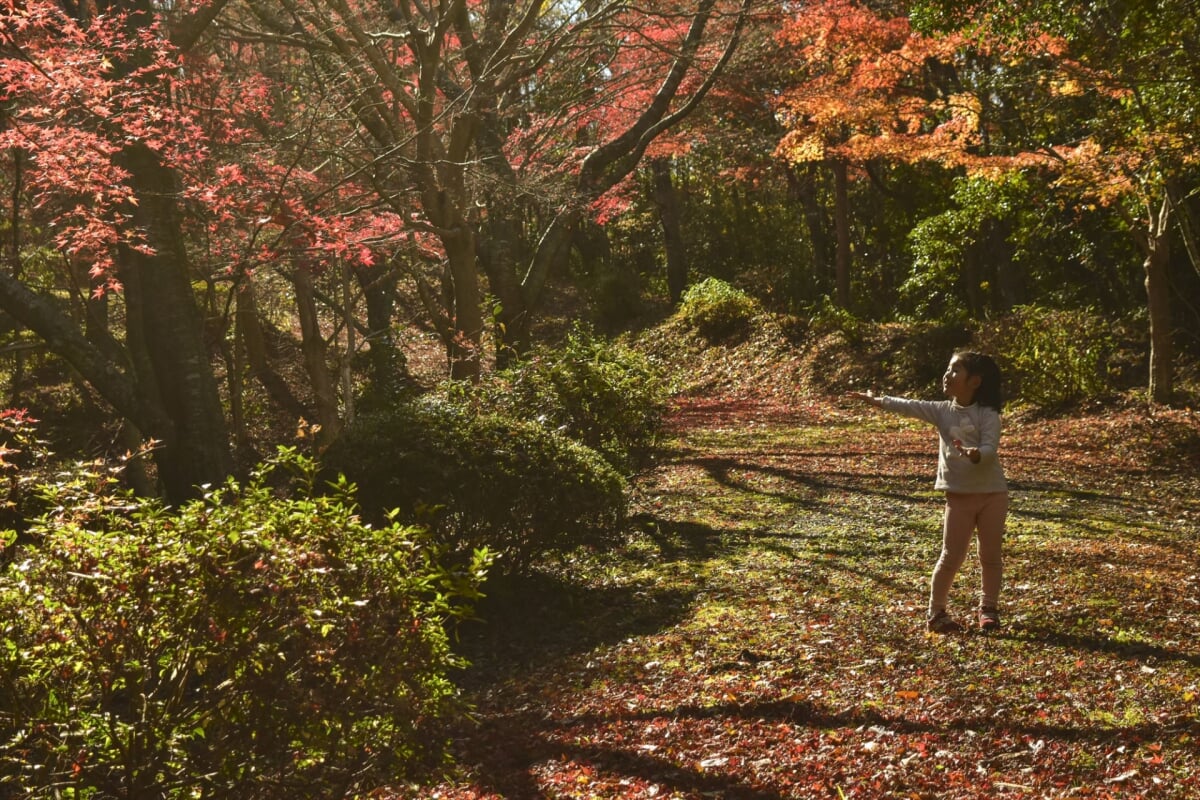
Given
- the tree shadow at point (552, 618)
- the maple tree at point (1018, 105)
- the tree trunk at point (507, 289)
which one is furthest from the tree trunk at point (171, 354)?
the tree trunk at point (507, 289)

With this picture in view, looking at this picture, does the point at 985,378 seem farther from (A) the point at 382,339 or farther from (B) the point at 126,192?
(A) the point at 382,339

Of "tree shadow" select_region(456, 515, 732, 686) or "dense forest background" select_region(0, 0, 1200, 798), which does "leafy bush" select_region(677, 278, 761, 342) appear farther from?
"tree shadow" select_region(456, 515, 732, 686)

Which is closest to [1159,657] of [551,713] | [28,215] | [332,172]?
[551,713]

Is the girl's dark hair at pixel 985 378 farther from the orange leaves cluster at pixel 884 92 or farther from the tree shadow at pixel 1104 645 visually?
the orange leaves cluster at pixel 884 92

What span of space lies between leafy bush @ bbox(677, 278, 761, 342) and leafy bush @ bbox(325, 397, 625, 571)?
14887mm

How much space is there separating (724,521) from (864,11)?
28.6 feet

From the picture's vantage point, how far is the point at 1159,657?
5102 mm

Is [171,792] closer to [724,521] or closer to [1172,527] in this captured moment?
[724,521]

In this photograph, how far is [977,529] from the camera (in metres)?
5.44

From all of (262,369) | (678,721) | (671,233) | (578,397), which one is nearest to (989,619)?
(678,721)

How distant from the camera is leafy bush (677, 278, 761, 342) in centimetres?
2184

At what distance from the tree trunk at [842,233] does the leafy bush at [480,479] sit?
1346 cm

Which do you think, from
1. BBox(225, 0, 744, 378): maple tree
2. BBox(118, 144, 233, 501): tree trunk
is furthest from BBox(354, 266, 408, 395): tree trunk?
BBox(118, 144, 233, 501): tree trunk

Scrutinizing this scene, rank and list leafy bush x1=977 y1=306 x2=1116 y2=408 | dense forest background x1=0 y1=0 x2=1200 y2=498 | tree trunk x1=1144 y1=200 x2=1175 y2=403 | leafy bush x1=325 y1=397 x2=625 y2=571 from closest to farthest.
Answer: leafy bush x1=325 y1=397 x2=625 y2=571
dense forest background x1=0 y1=0 x2=1200 y2=498
tree trunk x1=1144 y1=200 x2=1175 y2=403
leafy bush x1=977 y1=306 x2=1116 y2=408
